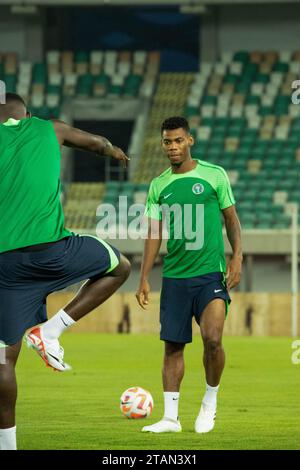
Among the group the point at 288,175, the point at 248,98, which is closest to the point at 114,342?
the point at 288,175

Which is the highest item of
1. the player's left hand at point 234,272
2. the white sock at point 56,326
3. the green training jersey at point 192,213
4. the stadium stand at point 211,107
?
the stadium stand at point 211,107

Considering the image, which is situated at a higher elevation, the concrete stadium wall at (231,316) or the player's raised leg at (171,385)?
the player's raised leg at (171,385)

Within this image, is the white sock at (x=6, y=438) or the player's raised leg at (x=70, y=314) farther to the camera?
the player's raised leg at (x=70, y=314)

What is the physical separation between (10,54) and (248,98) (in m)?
8.26

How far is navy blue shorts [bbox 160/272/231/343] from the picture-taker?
33.1 feet

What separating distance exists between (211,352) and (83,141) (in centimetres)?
253

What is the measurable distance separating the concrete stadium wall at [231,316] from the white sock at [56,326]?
1755 centimetres

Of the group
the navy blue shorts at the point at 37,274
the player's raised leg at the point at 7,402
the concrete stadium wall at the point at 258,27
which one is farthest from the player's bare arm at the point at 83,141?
the concrete stadium wall at the point at 258,27

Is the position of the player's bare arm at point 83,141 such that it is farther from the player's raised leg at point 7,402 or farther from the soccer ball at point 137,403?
the soccer ball at point 137,403

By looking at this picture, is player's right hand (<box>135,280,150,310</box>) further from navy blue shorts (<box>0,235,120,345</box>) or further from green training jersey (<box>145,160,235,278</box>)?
navy blue shorts (<box>0,235,120,345</box>)

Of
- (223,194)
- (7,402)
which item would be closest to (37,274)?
(7,402)

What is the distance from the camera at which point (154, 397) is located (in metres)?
13.5

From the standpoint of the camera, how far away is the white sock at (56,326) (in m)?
8.30

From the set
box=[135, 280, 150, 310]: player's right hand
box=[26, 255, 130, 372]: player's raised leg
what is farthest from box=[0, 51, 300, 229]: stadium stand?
box=[26, 255, 130, 372]: player's raised leg
